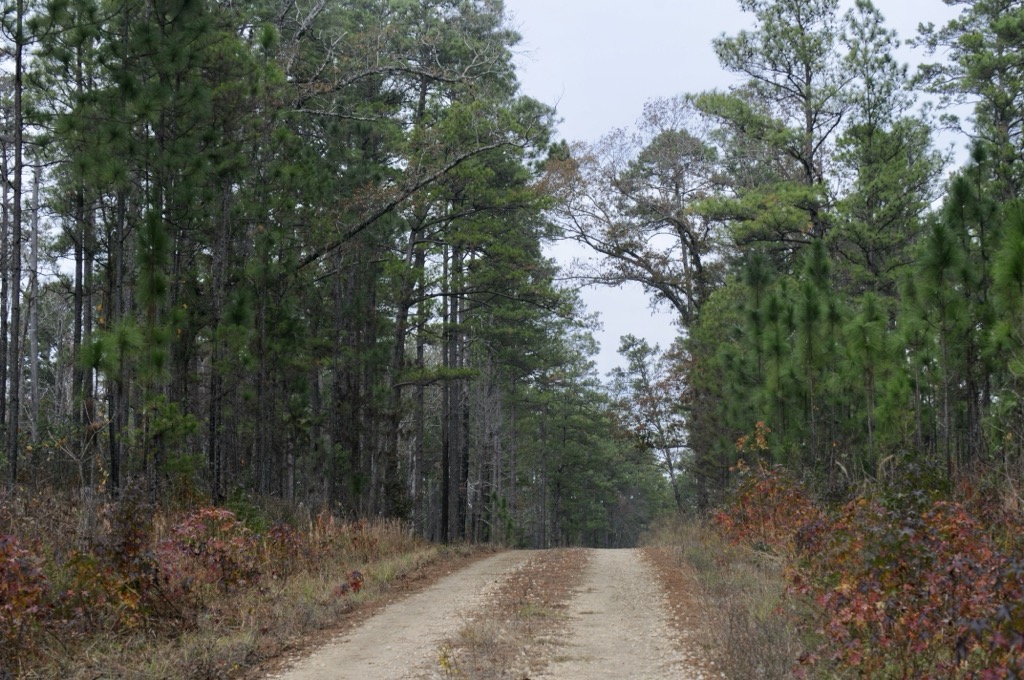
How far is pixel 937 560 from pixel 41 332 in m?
38.2

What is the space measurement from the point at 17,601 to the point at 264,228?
9.95 meters

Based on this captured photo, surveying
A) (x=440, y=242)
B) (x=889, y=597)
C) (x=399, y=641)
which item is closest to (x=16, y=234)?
(x=399, y=641)

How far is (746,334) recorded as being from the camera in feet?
59.9

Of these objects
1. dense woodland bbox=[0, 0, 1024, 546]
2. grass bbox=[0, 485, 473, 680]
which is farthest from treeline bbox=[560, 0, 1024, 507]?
grass bbox=[0, 485, 473, 680]

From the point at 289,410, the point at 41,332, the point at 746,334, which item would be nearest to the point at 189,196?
the point at 289,410

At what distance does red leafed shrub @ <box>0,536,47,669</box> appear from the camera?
22.0 feet

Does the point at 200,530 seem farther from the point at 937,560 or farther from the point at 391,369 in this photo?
the point at 391,369

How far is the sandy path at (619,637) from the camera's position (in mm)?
6953

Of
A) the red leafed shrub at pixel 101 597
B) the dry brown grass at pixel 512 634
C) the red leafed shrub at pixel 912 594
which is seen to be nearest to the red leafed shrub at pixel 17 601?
the red leafed shrub at pixel 101 597

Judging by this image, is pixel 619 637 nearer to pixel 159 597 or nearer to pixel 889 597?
pixel 889 597

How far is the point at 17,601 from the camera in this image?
6.68 m

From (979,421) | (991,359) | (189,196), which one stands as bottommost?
(979,421)

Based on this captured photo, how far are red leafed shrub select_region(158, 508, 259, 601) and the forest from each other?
0.18 metres

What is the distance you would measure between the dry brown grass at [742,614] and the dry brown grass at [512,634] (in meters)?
1.32
